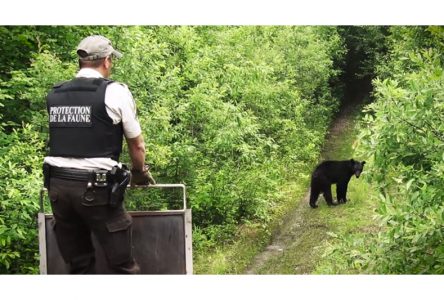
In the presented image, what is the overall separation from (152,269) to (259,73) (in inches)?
71.7

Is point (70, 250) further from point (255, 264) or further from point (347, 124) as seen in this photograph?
point (347, 124)

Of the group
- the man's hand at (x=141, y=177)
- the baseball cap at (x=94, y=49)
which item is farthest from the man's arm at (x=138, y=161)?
the baseball cap at (x=94, y=49)

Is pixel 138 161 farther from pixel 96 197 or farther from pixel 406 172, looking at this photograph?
pixel 406 172

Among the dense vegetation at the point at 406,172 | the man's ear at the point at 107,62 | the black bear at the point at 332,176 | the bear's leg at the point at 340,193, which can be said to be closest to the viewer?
the man's ear at the point at 107,62

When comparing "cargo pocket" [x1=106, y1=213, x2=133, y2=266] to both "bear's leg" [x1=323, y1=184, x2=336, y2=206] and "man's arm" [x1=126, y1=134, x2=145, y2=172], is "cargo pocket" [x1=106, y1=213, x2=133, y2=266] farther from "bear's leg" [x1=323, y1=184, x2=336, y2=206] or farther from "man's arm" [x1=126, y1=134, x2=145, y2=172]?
"bear's leg" [x1=323, y1=184, x2=336, y2=206]

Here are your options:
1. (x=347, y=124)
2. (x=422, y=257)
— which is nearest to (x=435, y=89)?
(x=347, y=124)

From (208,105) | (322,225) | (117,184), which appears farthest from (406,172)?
(117,184)

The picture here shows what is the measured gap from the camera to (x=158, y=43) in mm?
4273

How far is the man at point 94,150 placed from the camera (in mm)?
2670

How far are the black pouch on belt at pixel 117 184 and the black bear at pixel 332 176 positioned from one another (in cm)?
178

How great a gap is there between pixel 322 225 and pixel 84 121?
222 cm

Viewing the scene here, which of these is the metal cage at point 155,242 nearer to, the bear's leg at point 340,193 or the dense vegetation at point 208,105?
the dense vegetation at point 208,105

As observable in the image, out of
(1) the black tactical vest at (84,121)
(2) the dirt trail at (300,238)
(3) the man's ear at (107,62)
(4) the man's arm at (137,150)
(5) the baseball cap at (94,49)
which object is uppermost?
(5) the baseball cap at (94,49)

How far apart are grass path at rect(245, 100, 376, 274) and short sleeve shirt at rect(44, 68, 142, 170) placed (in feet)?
5.79
